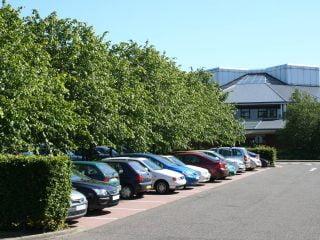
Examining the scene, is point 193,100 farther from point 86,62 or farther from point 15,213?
point 15,213

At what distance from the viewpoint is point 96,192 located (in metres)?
15.2

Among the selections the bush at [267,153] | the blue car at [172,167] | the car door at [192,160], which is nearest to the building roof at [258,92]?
the bush at [267,153]

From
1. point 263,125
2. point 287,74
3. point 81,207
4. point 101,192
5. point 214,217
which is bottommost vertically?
point 214,217

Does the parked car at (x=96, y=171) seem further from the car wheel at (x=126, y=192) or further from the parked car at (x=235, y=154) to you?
the parked car at (x=235, y=154)

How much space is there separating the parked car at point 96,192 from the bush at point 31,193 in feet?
7.56

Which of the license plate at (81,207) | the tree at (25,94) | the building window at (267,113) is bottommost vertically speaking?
the license plate at (81,207)

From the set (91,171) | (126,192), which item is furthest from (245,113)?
(91,171)

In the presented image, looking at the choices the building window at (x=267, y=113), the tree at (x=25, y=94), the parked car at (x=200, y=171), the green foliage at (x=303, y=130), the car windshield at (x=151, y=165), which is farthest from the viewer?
the building window at (x=267, y=113)

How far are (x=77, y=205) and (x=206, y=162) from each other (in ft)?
Result: 50.6

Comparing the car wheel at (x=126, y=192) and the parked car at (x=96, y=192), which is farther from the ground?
the parked car at (x=96, y=192)

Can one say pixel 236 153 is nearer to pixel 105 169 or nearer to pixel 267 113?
pixel 105 169

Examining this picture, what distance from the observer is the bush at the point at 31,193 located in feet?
41.5

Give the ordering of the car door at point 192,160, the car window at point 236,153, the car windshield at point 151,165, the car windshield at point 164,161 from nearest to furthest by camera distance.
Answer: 1. the car windshield at point 151,165
2. the car windshield at point 164,161
3. the car door at point 192,160
4. the car window at point 236,153

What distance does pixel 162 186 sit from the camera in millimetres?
21906
